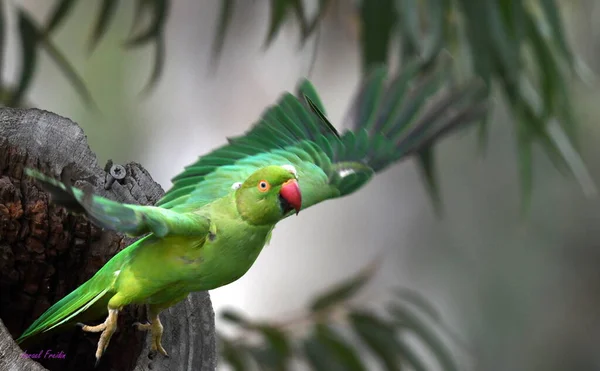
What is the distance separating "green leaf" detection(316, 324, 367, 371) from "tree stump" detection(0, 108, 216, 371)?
857mm

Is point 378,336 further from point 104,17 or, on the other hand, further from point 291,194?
point 291,194

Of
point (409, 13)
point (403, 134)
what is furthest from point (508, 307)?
point (403, 134)

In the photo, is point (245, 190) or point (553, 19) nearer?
point (245, 190)

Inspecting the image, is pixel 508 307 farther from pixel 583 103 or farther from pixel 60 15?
pixel 60 15

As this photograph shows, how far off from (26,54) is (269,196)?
3.52 feet

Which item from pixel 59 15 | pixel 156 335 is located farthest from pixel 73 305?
pixel 59 15

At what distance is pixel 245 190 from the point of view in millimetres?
834

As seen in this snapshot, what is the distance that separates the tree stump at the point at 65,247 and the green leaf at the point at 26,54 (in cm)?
69

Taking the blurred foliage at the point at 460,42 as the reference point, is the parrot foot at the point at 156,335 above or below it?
below

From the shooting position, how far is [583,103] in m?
4.67

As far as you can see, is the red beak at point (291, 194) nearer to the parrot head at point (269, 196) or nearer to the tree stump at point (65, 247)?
the parrot head at point (269, 196)

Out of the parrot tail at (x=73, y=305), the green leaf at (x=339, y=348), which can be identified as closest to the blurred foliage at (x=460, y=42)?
the green leaf at (x=339, y=348)

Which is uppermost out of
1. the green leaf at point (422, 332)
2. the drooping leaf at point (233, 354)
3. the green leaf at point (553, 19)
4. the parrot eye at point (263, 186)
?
the green leaf at point (553, 19)

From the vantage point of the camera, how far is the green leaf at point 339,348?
1794mm
